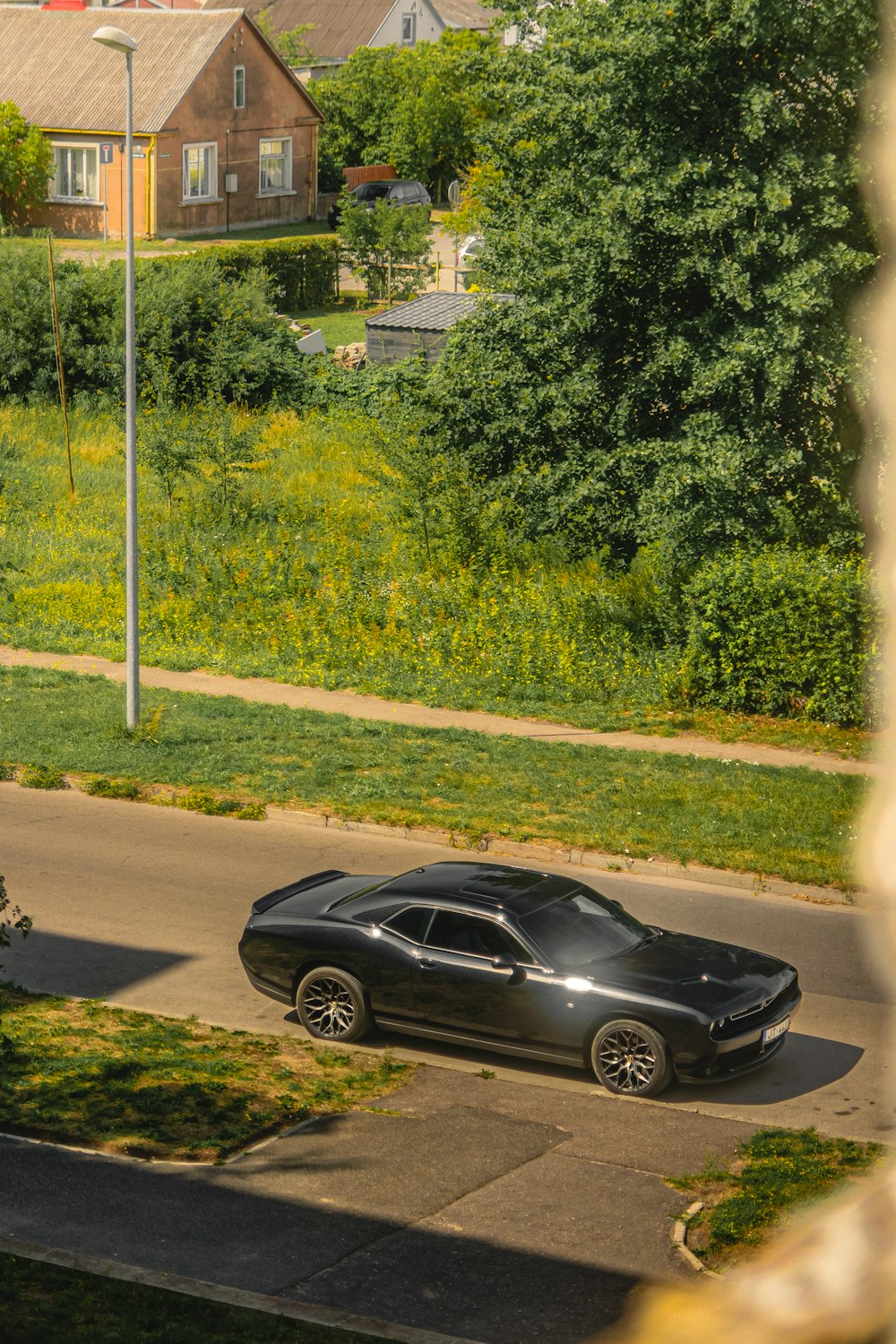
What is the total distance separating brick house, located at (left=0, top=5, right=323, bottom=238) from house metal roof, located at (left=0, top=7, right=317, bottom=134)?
0.06m

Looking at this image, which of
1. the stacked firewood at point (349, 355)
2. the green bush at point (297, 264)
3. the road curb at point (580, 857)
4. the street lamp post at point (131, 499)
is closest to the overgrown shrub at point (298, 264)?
the green bush at point (297, 264)

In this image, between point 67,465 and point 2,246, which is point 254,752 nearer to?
point 67,465

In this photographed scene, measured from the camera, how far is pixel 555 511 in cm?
2248

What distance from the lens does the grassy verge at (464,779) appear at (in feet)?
54.1

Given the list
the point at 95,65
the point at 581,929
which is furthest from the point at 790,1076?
the point at 95,65

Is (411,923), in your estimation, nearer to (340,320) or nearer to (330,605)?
(330,605)

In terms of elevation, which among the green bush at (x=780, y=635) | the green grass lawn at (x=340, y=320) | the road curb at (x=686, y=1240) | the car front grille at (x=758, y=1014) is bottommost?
the road curb at (x=686, y=1240)

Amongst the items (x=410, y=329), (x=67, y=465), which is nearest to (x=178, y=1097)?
(x=67, y=465)

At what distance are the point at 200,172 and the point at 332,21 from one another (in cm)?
3507

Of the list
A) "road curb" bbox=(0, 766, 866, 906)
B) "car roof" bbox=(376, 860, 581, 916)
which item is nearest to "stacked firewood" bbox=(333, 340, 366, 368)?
"road curb" bbox=(0, 766, 866, 906)

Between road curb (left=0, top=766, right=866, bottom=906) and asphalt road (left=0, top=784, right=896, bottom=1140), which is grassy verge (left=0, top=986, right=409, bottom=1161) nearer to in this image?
asphalt road (left=0, top=784, right=896, bottom=1140)

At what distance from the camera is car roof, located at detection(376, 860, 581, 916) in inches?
460

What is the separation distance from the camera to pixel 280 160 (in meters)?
66.4

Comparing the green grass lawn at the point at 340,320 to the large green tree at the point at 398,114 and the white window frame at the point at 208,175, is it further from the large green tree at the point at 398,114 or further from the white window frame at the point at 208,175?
the large green tree at the point at 398,114
